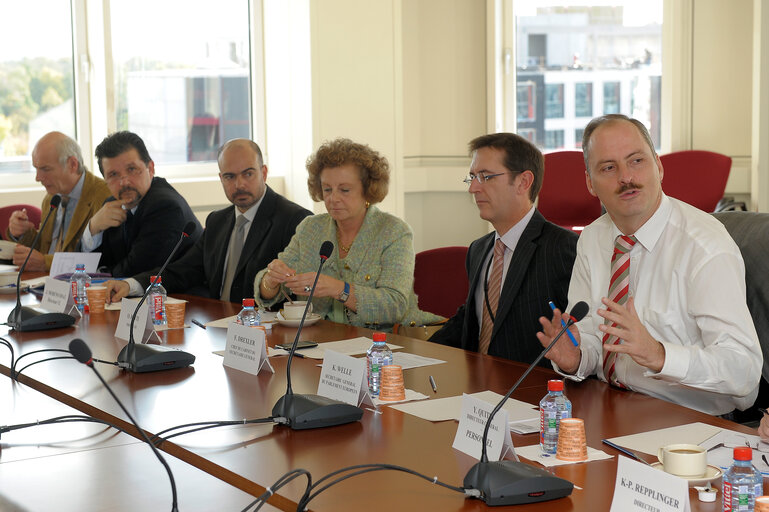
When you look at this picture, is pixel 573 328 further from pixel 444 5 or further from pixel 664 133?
pixel 444 5

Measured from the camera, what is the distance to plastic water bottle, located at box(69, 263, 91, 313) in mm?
3363

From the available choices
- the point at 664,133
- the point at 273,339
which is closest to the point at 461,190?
the point at 664,133

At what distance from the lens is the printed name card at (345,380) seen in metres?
1.95

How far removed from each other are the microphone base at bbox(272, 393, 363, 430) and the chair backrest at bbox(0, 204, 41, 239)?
12.6 ft

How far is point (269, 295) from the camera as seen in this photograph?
11.1 feet

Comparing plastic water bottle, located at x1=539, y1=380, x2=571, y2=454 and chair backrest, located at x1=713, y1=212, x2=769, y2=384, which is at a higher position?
chair backrest, located at x1=713, y1=212, x2=769, y2=384

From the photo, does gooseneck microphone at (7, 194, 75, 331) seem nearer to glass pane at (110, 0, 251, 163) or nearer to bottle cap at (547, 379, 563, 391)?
bottle cap at (547, 379, 563, 391)

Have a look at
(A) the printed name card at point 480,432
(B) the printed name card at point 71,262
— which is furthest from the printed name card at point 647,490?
(B) the printed name card at point 71,262

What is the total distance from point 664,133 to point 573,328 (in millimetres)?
4444

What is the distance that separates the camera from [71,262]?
13.0 feet

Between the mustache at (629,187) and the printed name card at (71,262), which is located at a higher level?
the mustache at (629,187)

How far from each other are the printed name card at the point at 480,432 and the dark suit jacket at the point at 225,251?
2.20 meters

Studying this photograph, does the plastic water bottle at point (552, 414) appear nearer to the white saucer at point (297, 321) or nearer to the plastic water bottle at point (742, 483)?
the plastic water bottle at point (742, 483)

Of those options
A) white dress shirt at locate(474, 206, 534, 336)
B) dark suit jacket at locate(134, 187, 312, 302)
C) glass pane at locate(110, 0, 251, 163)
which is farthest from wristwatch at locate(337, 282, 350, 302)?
glass pane at locate(110, 0, 251, 163)
